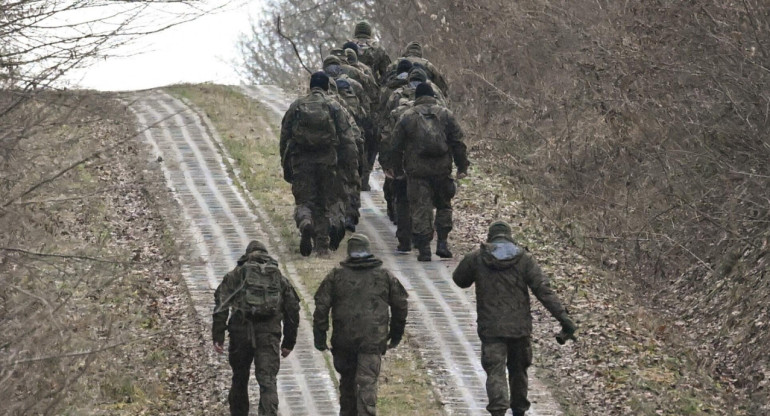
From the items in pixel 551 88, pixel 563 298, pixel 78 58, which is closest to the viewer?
pixel 78 58

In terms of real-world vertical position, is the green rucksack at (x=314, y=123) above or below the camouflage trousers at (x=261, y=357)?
above

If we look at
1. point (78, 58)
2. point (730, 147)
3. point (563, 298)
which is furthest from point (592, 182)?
point (78, 58)

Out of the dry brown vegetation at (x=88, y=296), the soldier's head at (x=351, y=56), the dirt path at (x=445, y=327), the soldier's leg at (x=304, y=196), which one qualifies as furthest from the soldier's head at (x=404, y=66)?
the dry brown vegetation at (x=88, y=296)

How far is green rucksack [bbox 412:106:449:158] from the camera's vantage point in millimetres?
19359

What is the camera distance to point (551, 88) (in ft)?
97.5

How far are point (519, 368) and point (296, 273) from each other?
6.32 m

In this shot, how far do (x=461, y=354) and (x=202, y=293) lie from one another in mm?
4231

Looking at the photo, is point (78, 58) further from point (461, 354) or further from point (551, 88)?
point (551, 88)

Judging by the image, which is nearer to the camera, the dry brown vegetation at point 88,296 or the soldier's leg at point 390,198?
the dry brown vegetation at point 88,296

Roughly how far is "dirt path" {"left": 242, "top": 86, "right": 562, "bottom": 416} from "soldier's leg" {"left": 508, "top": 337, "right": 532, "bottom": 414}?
2.69 feet

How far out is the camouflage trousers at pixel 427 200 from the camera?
1973 centimetres

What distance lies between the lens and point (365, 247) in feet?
43.5

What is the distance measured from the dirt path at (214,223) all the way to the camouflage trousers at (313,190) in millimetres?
807

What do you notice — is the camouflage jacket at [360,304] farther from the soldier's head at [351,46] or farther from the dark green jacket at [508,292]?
the soldier's head at [351,46]
